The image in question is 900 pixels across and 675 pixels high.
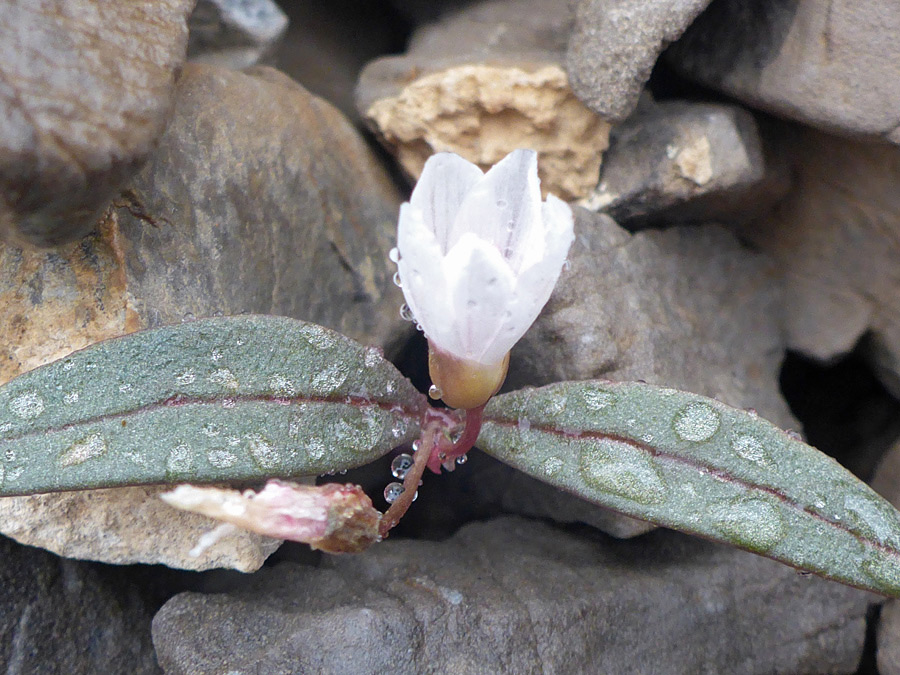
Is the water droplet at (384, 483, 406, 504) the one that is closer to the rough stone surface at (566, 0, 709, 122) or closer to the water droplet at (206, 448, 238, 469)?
the water droplet at (206, 448, 238, 469)

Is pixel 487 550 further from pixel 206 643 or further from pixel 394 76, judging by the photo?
pixel 394 76

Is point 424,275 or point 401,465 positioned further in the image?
point 401,465

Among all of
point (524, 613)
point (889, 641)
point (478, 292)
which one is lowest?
point (889, 641)

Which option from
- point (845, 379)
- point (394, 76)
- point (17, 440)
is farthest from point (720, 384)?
point (17, 440)

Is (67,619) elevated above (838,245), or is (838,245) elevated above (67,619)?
(838,245)

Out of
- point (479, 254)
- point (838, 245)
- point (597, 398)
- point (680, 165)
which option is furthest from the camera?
point (838, 245)

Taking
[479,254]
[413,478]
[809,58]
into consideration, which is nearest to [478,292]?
[479,254]

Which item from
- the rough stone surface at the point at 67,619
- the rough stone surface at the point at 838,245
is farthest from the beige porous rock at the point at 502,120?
the rough stone surface at the point at 67,619

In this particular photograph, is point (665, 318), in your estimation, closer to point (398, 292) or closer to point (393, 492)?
point (398, 292)
